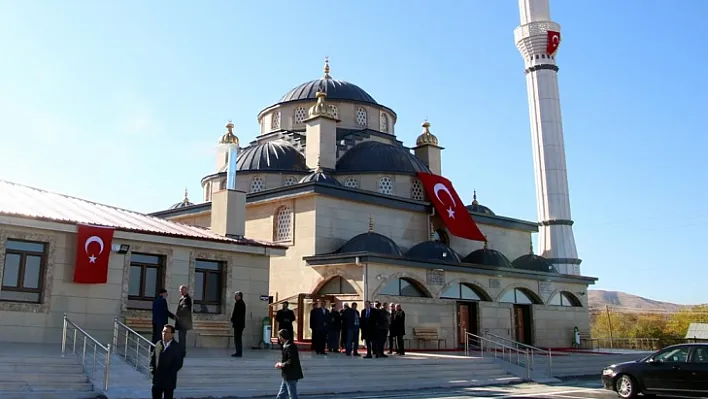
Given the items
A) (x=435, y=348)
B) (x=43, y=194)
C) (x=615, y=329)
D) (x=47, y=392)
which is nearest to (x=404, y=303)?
(x=435, y=348)

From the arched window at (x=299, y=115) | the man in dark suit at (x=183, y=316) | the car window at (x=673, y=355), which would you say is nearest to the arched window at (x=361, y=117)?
the arched window at (x=299, y=115)

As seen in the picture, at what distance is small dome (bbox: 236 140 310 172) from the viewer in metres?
28.9

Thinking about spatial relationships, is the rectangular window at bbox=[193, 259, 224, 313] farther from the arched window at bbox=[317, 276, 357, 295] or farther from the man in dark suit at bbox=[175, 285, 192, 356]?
the arched window at bbox=[317, 276, 357, 295]

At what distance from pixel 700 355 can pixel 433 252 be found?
1290 cm

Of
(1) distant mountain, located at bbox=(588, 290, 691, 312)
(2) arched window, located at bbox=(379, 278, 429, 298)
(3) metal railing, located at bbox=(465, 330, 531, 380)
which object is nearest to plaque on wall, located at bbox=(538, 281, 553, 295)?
(3) metal railing, located at bbox=(465, 330, 531, 380)

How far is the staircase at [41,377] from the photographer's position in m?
10.6

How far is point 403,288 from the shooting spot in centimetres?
2186

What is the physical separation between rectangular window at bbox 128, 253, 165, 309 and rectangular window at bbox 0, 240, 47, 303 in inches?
80.7

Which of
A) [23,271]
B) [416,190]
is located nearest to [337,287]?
[416,190]

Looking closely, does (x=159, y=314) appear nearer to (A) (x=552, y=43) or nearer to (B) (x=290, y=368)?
(B) (x=290, y=368)

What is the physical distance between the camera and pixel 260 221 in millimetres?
25953

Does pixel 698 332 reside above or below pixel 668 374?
above

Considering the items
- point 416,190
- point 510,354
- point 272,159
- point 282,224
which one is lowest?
point 510,354

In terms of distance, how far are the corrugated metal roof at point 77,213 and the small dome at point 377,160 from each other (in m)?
10.6
